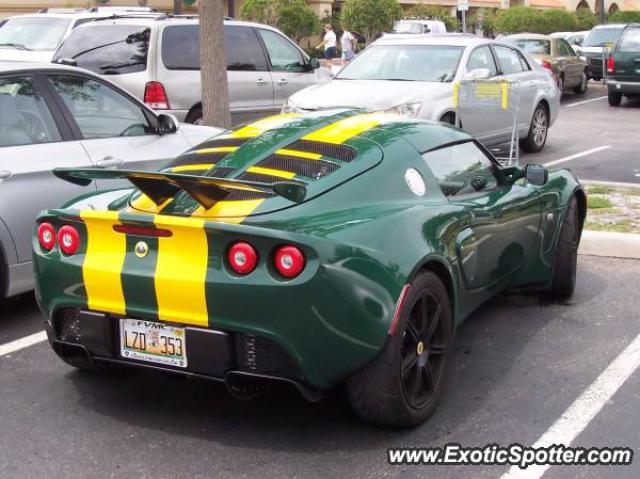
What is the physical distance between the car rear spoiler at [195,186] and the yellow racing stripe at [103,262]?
200 mm

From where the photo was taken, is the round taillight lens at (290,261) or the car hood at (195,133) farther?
the car hood at (195,133)

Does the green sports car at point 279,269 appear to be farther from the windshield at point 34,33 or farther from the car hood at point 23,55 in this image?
the windshield at point 34,33

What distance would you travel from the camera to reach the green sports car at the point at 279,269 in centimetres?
393

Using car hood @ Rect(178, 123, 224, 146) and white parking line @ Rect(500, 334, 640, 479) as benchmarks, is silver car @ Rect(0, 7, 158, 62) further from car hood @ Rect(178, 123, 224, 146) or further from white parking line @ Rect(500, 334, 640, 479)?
white parking line @ Rect(500, 334, 640, 479)

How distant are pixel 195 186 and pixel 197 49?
26.1ft

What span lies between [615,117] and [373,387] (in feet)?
49.7

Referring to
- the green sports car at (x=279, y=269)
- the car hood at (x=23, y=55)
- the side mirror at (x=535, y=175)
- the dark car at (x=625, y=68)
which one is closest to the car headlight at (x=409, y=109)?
the side mirror at (x=535, y=175)

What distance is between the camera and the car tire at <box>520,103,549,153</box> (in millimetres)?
13359

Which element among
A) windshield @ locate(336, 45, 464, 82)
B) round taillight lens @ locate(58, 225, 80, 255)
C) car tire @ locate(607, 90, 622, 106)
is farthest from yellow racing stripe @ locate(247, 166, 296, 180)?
car tire @ locate(607, 90, 622, 106)

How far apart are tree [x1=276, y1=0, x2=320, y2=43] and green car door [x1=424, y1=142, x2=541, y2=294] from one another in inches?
1415

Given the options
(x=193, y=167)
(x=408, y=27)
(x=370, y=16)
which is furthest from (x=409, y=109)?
(x=370, y=16)

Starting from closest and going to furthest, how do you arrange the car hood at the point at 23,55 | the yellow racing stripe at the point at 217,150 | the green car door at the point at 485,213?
1. the yellow racing stripe at the point at 217,150
2. the green car door at the point at 485,213
3. the car hood at the point at 23,55

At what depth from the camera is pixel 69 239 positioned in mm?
4328

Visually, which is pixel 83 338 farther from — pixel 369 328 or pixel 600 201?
pixel 600 201
